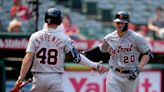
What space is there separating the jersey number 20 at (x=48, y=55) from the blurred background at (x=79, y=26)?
2491 mm

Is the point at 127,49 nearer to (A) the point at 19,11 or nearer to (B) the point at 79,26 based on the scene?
(A) the point at 19,11

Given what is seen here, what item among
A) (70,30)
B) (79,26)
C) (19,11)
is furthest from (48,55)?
(79,26)

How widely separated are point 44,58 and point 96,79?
333cm

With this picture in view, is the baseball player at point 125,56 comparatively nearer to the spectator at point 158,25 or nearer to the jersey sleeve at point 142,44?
the jersey sleeve at point 142,44

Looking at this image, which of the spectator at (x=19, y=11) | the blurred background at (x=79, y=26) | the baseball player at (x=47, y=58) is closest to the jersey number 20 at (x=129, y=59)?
the baseball player at (x=47, y=58)

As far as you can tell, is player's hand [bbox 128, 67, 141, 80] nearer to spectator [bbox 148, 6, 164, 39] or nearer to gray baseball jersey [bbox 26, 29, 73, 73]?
gray baseball jersey [bbox 26, 29, 73, 73]

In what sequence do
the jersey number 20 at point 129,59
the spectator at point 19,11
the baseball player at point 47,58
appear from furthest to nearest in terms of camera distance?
the spectator at point 19,11, the jersey number 20 at point 129,59, the baseball player at point 47,58

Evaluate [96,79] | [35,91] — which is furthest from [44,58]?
[96,79]

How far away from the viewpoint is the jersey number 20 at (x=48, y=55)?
6.48 metres

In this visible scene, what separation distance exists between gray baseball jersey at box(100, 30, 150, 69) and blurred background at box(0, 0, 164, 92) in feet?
5.97

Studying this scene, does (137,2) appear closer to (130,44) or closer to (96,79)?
(96,79)

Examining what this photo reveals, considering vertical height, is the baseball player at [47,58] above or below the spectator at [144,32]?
above

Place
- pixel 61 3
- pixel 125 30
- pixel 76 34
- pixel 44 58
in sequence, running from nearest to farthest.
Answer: pixel 44 58 < pixel 125 30 < pixel 76 34 < pixel 61 3

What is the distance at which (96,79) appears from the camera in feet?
31.9
